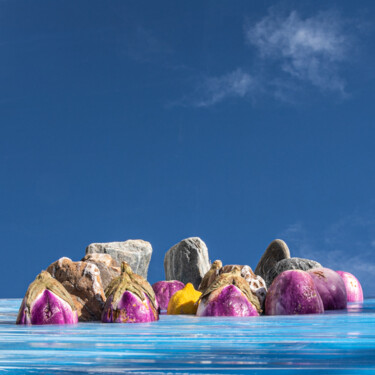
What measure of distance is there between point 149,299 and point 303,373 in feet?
12.1

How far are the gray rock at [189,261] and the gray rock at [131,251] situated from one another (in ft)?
4.17

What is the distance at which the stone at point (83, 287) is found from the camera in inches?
244

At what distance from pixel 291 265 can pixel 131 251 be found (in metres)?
7.35

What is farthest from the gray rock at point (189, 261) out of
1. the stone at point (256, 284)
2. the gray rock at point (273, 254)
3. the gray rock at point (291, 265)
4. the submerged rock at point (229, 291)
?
the submerged rock at point (229, 291)

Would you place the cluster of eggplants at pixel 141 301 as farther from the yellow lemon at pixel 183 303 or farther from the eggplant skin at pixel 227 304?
the yellow lemon at pixel 183 303

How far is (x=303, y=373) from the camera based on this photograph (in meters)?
2.30

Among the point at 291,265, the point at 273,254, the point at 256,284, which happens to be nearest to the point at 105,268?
the point at 256,284

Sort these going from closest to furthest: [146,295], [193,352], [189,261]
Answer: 1. [193,352]
2. [146,295]
3. [189,261]

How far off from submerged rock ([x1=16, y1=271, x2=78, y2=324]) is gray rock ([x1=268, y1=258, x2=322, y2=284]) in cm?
496

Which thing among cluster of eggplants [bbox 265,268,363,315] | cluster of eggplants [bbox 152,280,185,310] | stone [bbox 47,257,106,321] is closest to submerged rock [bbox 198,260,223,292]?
cluster of eggplants [bbox 152,280,185,310]

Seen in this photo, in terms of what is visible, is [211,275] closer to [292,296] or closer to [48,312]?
[292,296]

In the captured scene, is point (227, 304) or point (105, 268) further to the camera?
point (105, 268)

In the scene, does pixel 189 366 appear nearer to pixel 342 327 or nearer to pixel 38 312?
pixel 342 327

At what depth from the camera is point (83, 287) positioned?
632 centimetres
